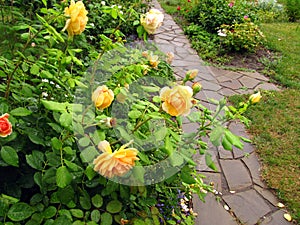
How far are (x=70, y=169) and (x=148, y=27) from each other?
1.95 ft

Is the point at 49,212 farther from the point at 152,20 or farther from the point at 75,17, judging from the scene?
the point at 152,20

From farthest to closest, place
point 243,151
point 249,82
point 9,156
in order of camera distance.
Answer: point 249,82
point 243,151
point 9,156

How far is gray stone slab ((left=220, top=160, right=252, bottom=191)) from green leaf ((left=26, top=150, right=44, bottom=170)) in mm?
1790

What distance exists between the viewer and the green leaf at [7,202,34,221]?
1.00 m

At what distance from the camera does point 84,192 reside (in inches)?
46.6

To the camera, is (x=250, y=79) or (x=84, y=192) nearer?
(x=84, y=192)

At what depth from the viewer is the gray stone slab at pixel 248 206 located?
7.63ft

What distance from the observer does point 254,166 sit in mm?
2793

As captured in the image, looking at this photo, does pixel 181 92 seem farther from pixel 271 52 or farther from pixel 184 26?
pixel 184 26

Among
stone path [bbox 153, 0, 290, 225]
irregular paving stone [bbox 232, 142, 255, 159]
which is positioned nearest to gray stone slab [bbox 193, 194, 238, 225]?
stone path [bbox 153, 0, 290, 225]

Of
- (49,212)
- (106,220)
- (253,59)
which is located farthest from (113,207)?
(253,59)

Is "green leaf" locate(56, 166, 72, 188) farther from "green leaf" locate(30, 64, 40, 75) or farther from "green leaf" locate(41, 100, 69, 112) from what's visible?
"green leaf" locate(30, 64, 40, 75)

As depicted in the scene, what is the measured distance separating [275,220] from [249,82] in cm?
227

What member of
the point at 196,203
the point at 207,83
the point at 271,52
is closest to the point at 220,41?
the point at 271,52
